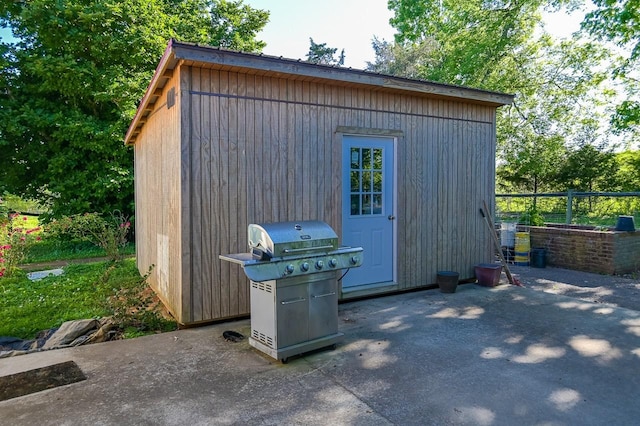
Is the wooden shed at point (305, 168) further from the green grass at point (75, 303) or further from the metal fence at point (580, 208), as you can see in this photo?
the metal fence at point (580, 208)

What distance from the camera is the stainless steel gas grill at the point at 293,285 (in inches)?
122

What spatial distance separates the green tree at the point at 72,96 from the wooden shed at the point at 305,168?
19.3 ft

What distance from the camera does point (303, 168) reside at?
184 inches

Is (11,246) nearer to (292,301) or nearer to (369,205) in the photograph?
(369,205)

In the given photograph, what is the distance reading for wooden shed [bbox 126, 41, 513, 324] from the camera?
4047 millimetres

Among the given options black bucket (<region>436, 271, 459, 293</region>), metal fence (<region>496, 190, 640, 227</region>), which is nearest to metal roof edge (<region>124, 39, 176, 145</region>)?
black bucket (<region>436, 271, 459, 293</region>)

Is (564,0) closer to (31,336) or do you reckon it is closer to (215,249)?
(215,249)

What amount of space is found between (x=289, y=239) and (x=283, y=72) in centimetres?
199

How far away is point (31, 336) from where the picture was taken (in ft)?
14.4

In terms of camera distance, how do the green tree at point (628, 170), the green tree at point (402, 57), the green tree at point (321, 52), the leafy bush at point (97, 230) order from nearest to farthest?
the leafy bush at point (97, 230)
the green tree at point (628, 170)
the green tree at point (402, 57)
the green tree at point (321, 52)

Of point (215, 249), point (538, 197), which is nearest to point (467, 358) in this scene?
point (215, 249)

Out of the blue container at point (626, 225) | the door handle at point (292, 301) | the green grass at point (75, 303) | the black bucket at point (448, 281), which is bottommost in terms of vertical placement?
the green grass at point (75, 303)

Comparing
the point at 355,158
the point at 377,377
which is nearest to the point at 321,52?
the point at 355,158

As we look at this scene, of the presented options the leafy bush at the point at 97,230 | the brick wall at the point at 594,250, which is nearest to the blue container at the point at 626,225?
Answer: the brick wall at the point at 594,250
